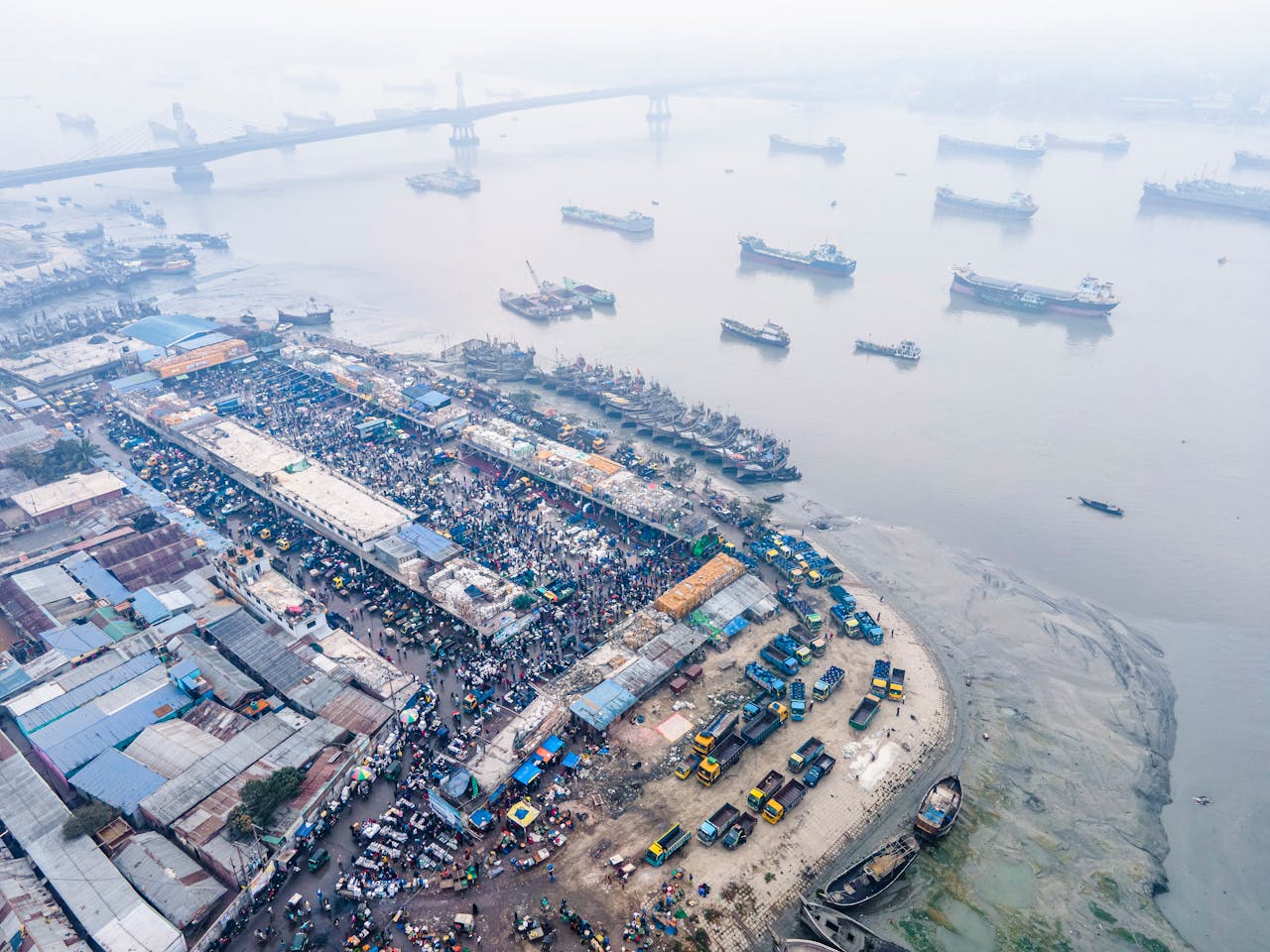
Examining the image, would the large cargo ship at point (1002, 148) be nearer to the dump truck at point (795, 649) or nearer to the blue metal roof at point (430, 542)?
the dump truck at point (795, 649)

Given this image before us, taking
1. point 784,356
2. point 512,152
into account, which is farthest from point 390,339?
point 512,152

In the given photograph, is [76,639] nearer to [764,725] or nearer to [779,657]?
[764,725]

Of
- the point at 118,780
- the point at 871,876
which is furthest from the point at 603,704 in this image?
the point at 118,780

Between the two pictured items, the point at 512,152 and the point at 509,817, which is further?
Result: the point at 512,152

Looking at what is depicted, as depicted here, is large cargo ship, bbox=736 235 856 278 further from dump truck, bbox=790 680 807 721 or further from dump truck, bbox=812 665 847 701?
dump truck, bbox=790 680 807 721

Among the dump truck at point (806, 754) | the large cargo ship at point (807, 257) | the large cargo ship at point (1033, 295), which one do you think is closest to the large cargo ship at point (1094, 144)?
the large cargo ship at point (1033, 295)

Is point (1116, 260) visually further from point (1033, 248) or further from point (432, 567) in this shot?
point (432, 567)
